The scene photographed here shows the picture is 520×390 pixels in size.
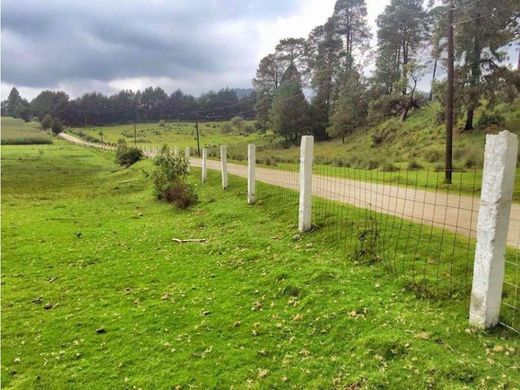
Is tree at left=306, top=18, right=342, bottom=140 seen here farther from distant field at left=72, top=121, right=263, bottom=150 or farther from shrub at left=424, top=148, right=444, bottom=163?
shrub at left=424, top=148, right=444, bottom=163

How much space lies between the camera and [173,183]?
16391 millimetres

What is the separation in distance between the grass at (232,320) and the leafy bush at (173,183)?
4502 mm

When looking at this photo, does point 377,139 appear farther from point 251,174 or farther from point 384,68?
point 251,174

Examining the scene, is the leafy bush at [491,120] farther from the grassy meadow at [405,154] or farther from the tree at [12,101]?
the tree at [12,101]

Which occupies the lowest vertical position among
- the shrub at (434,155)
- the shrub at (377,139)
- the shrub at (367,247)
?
the shrub at (367,247)

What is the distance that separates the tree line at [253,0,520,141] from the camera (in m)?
28.4

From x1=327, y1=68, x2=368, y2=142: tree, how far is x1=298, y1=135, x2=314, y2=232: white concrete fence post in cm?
4358

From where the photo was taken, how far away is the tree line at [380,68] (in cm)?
2842

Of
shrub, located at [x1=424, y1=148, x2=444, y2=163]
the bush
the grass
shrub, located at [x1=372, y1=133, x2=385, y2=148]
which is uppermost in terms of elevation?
the bush

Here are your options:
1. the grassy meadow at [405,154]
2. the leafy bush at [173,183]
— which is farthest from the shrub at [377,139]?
the leafy bush at [173,183]

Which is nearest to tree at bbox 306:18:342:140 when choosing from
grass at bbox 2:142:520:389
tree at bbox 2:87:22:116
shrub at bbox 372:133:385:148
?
shrub at bbox 372:133:385:148

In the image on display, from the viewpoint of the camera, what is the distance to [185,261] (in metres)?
8.53

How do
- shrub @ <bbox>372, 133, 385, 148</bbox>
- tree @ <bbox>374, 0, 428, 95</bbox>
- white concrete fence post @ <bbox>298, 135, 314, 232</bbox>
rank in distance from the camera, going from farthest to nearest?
tree @ <bbox>374, 0, 428, 95</bbox> → shrub @ <bbox>372, 133, 385, 148</bbox> → white concrete fence post @ <bbox>298, 135, 314, 232</bbox>

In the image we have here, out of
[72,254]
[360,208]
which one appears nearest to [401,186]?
[360,208]
